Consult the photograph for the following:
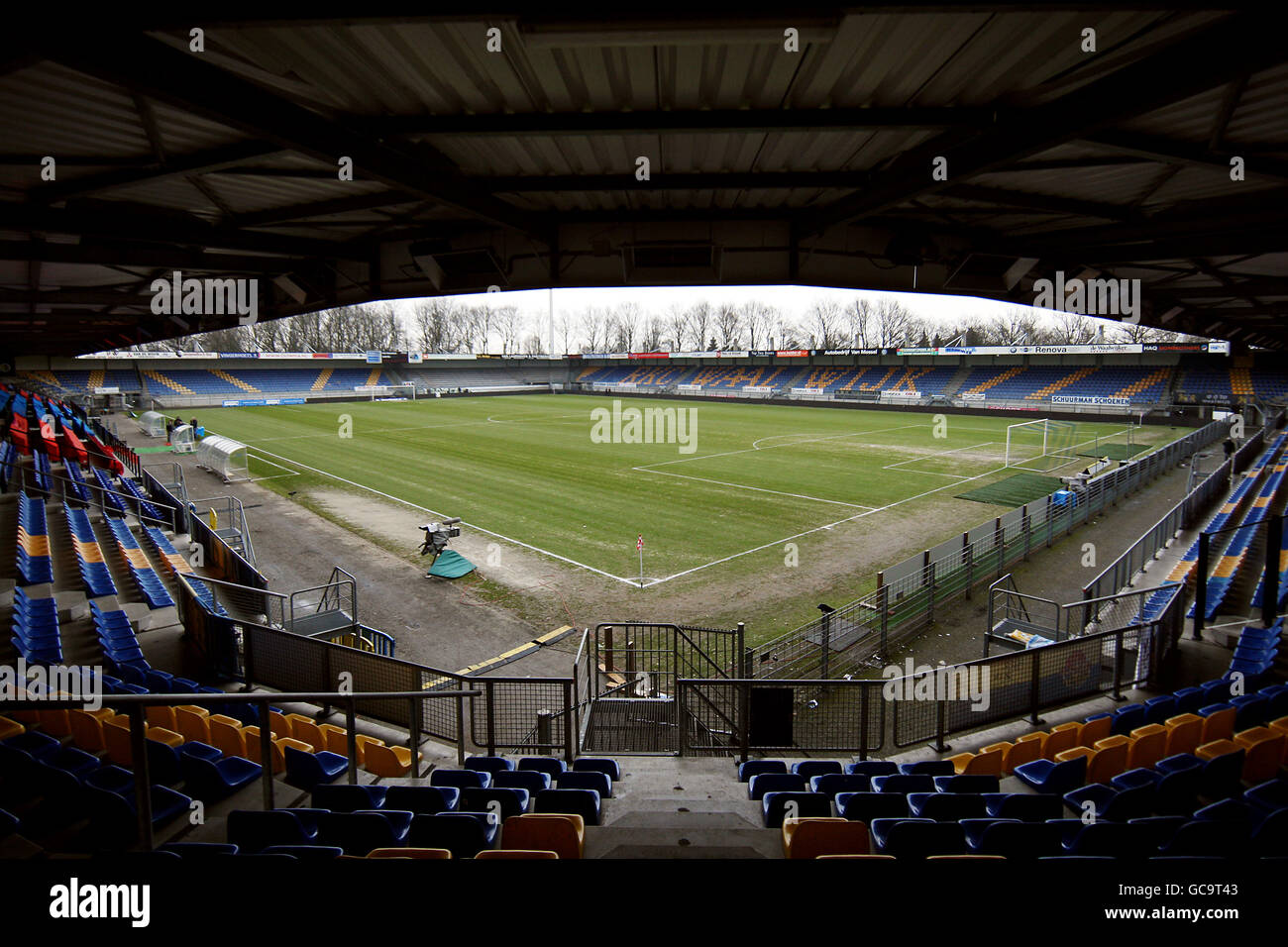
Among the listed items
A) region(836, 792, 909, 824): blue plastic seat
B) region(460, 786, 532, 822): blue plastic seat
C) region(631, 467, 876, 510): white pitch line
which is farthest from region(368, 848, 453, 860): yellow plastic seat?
region(631, 467, 876, 510): white pitch line

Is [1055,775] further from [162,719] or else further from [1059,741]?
[162,719]

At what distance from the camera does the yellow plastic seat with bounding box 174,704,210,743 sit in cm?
660

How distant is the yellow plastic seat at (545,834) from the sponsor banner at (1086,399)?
5912cm

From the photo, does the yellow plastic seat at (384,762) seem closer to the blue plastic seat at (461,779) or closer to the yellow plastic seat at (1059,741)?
the blue plastic seat at (461,779)

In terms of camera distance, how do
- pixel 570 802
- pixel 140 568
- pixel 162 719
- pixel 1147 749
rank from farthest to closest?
pixel 140 568
pixel 162 719
pixel 1147 749
pixel 570 802

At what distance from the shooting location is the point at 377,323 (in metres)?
117

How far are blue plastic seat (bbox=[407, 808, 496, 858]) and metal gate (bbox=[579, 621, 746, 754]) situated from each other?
3.50m

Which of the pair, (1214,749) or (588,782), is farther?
(1214,749)

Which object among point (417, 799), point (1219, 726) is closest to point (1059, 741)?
point (1219, 726)

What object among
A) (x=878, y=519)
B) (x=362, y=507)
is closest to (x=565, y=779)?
(x=878, y=519)

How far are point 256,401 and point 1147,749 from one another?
76878mm

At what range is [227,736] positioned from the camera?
6301 mm

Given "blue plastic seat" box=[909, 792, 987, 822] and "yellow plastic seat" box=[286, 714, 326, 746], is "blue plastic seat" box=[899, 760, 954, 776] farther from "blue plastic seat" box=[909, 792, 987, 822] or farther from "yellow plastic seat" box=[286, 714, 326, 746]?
"yellow plastic seat" box=[286, 714, 326, 746]
